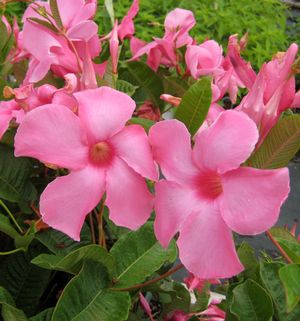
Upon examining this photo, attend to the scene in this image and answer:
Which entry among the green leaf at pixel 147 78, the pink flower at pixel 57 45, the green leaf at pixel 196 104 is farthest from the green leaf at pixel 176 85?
the green leaf at pixel 196 104

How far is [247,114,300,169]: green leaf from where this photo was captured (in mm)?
582

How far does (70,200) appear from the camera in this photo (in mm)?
558

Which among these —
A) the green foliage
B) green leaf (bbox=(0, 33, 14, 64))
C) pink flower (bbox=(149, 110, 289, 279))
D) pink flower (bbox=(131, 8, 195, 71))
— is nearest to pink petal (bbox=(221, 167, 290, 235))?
pink flower (bbox=(149, 110, 289, 279))

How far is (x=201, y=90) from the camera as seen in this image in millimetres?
607

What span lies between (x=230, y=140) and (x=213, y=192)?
0.06 metres

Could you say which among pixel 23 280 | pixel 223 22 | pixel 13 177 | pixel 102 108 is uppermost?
pixel 102 108

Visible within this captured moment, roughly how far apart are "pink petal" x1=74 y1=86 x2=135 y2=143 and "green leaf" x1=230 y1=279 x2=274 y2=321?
0.74ft

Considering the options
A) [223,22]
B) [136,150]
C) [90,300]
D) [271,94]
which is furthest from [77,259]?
[223,22]

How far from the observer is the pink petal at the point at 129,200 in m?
0.56

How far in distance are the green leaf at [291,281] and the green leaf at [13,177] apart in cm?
40

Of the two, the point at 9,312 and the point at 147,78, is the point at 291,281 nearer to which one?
the point at 9,312

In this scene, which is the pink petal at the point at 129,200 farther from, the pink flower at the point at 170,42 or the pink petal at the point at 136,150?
the pink flower at the point at 170,42

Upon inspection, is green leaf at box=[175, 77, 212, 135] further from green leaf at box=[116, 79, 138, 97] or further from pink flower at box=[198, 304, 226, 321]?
pink flower at box=[198, 304, 226, 321]

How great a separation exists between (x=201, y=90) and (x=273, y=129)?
0.09 meters
